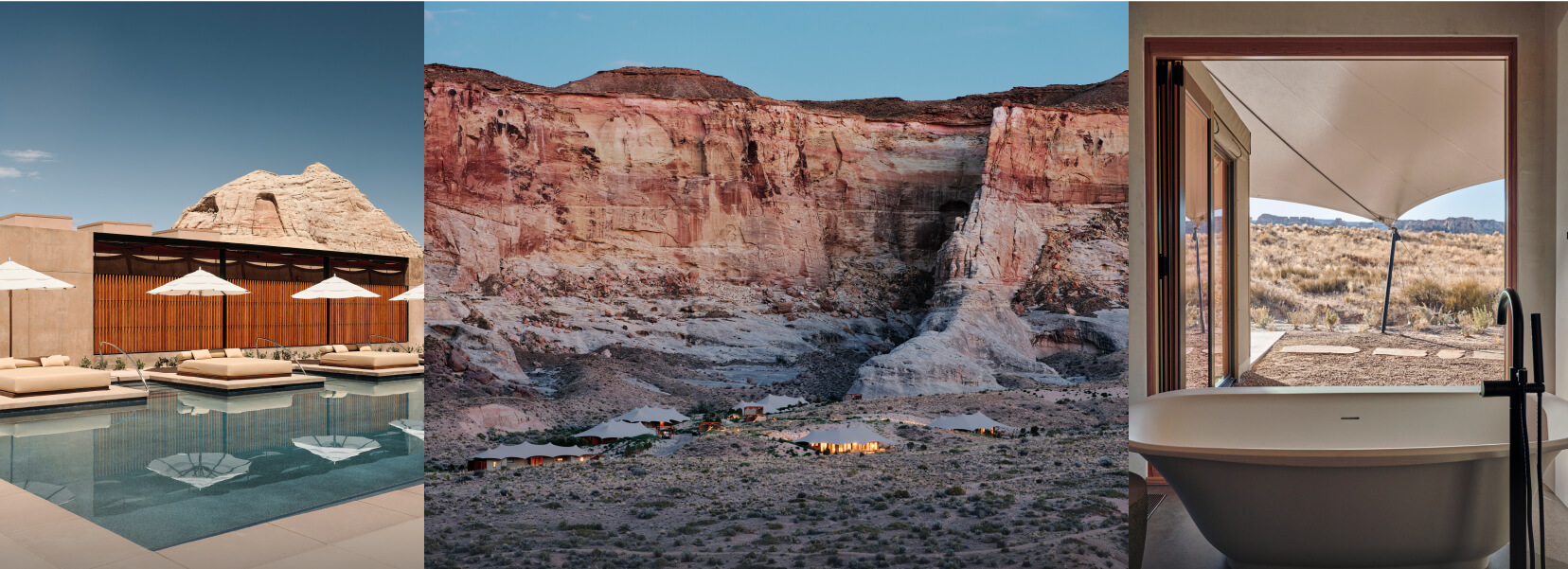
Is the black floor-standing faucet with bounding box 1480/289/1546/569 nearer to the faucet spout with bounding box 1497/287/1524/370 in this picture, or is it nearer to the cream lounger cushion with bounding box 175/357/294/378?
the faucet spout with bounding box 1497/287/1524/370

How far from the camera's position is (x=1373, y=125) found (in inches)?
209

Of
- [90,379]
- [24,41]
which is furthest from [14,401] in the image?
[24,41]

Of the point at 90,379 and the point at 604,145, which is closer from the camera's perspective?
the point at 604,145

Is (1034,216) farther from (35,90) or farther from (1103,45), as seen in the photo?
(35,90)

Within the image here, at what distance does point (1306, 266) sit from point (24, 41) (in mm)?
24694

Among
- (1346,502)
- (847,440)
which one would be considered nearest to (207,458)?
(847,440)

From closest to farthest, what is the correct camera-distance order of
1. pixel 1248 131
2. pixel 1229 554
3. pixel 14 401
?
pixel 1229 554, pixel 1248 131, pixel 14 401

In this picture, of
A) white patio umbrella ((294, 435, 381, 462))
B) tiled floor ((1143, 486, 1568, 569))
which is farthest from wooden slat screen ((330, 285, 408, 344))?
tiled floor ((1143, 486, 1568, 569))

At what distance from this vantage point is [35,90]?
56.2ft

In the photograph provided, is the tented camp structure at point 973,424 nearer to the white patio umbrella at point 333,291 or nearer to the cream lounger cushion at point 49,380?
the cream lounger cushion at point 49,380

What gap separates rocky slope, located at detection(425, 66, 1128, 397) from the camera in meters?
2.60

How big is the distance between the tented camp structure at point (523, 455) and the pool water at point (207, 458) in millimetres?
1553

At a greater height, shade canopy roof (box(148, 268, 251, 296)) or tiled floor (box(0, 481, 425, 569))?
shade canopy roof (box(148, 268, 251, 296))

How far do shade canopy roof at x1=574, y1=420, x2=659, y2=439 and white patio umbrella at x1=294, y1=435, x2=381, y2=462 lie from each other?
3.32 m
